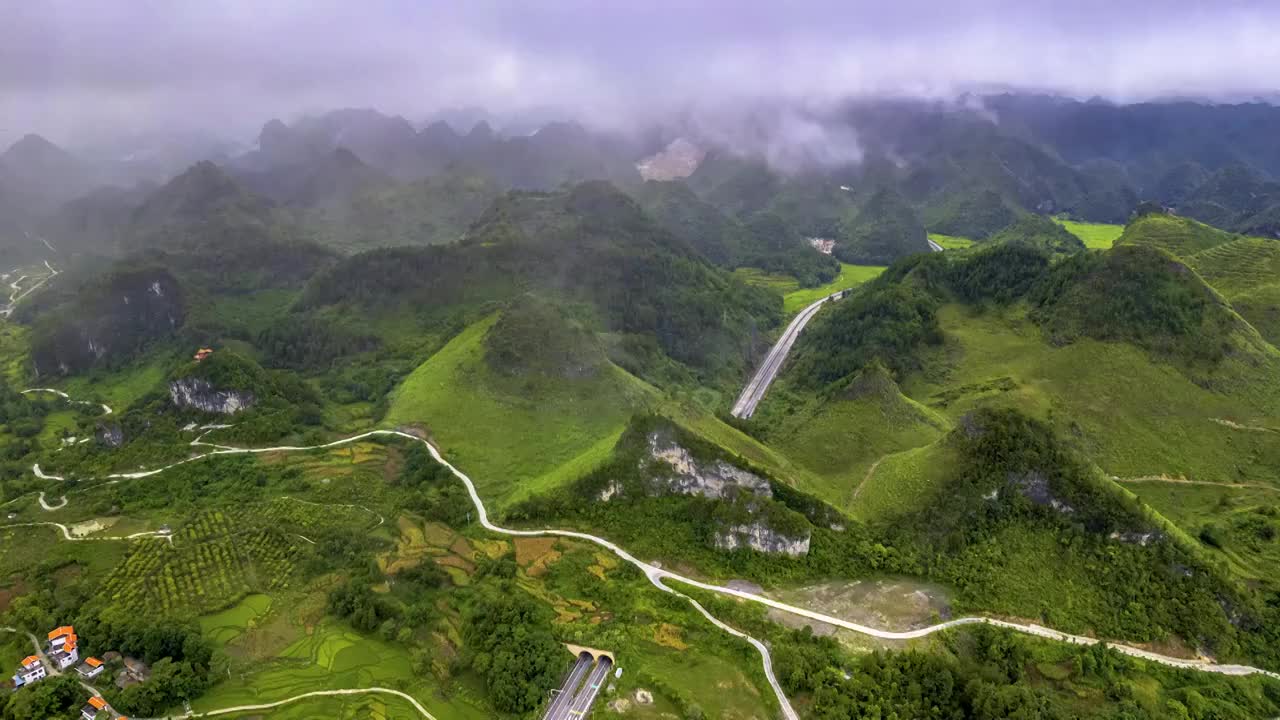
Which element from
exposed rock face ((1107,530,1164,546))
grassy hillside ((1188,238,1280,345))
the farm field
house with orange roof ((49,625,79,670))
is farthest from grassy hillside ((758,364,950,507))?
house with orange roof ((49,625,79,670))

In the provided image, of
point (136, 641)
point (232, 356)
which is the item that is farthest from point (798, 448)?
point (232, 356)

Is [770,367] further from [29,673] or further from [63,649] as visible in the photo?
[29,673]

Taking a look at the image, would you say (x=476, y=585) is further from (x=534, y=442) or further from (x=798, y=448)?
(x=798, y=448)

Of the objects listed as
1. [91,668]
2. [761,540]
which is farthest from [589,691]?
[91,668]

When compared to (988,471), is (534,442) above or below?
below

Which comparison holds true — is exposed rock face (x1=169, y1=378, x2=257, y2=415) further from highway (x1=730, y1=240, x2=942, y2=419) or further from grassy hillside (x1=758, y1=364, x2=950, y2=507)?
grassy hillside (x1=758, y1=364, x2=950, y2=507)

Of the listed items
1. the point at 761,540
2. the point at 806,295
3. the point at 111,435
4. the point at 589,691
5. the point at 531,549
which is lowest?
the point at 589,691
